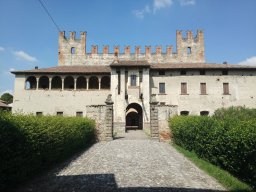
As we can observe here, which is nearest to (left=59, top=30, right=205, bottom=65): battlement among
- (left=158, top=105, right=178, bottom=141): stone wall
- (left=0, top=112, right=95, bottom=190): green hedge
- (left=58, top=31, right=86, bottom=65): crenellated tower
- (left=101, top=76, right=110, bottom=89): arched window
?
(left=58, top=31, right=86, bottom=65): crenellated tower

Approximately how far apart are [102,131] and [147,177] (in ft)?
29.8

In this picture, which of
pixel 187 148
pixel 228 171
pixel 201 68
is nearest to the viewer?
pixel 228 171

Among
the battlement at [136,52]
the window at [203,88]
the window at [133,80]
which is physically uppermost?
the battlement at [136,52]

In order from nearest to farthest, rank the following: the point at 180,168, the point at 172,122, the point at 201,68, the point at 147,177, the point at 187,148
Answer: the point at 147,177 < the point at 180,168 < the point at 187,148 < the point at 172,122 < the point at 201,68

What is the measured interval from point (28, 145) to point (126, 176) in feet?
9.64

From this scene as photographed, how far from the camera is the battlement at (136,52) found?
3334 centimetres

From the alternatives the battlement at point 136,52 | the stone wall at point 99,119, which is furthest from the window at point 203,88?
the stone wall at point 99,119

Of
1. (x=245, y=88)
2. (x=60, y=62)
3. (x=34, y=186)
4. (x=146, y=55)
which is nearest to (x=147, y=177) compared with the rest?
(x=34, y=186)

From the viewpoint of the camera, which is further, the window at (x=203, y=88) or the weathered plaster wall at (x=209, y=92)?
the window at (x=203, y=88)

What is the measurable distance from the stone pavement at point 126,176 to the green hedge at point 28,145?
1.44 ft

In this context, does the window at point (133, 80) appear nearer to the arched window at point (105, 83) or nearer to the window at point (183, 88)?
the arched window at point (105, 83)

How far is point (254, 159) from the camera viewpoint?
5.71m

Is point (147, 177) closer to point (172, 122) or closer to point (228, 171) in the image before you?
point (228, 171)

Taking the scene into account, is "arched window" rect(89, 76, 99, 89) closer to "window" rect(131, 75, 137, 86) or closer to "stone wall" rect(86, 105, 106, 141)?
"window" rect(131, 75, 137, 86)
